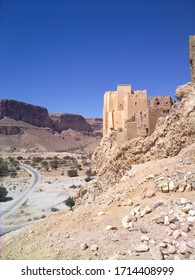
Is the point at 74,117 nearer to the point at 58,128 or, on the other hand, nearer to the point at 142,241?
the point at 58,128

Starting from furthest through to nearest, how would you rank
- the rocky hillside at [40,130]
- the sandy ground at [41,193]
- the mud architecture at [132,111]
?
1. the rocky hillside at [40,130]
2. the sandy ground at [41,193]
3. the mud architecture at [132,111]

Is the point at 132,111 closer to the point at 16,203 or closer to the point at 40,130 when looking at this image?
the point at 16,203

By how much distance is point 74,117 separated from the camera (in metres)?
144

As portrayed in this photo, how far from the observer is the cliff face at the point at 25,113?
12331cm

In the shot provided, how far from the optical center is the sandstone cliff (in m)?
9.39

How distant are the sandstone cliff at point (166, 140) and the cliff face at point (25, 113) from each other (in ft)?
367

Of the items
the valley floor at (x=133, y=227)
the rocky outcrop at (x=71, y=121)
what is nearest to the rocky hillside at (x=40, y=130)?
the rocky outcrop at (x=71, y=121)

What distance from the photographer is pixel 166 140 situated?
988 centimetres

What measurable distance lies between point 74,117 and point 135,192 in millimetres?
137529

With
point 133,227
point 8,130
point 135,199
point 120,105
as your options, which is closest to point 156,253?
point 133,227

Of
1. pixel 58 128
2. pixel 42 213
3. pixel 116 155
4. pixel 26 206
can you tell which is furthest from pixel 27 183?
pixel 58 128

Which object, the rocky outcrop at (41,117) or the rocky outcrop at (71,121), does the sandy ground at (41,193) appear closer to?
the rocky outcrop at (41,117)
